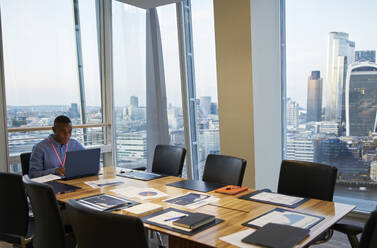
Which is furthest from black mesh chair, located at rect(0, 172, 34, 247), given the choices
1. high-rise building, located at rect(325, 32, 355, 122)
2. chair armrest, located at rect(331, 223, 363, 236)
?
high-rise building, located at rect(325, 32, 355, 122)

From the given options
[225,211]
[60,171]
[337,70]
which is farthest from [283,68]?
[60,171]

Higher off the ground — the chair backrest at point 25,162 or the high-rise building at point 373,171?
the chair backrest at point 25,162

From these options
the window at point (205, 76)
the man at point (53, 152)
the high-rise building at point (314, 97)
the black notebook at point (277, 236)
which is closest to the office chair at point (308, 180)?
the black notebook at point (277, 236)

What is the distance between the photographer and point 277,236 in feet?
6.04

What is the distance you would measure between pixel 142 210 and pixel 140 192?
538 millimetres

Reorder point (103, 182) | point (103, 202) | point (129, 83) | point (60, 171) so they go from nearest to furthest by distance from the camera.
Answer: point (103, 202) → point (103, 182) → point (60, 171) → point (129, 83)

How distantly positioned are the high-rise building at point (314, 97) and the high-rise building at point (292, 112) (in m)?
0.18

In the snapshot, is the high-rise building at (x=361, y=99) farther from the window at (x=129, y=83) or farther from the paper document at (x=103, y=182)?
the window at (x=129, y=83)

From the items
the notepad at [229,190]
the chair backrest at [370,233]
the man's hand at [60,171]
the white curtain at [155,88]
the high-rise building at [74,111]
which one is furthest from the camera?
the white curtain at [155,88]

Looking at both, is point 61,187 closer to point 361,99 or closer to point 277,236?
point 277,236

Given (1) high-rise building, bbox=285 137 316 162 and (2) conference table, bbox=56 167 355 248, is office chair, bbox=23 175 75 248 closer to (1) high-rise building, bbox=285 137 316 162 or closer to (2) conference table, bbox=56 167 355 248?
(2) conference table, bbox=56 167 355 248

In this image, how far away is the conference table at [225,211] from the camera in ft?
6.31

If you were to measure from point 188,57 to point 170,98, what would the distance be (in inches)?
28.7

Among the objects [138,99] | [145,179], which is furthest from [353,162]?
[138,99]
